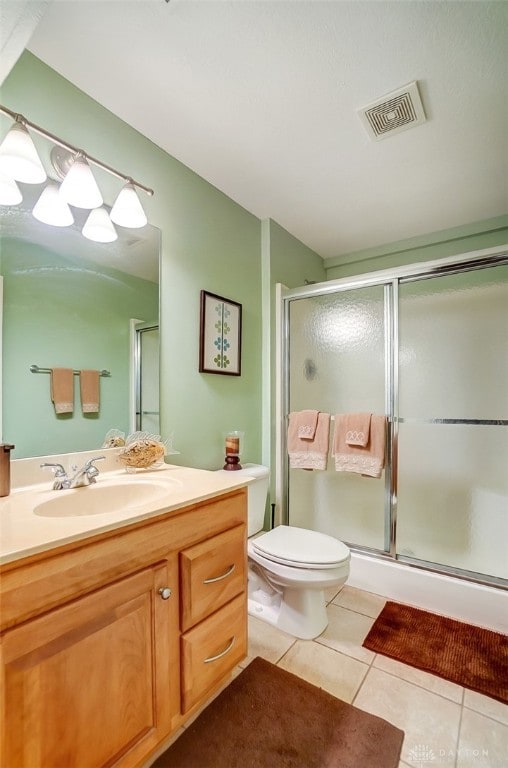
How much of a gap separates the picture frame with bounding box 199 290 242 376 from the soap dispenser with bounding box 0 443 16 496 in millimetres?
980

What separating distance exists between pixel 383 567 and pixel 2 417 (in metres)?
2.00

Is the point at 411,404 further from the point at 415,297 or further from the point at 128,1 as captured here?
the point at 128,1

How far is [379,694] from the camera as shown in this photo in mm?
1252

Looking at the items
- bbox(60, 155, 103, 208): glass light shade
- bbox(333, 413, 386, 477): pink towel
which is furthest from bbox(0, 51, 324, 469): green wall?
bbox(333, 413, 386, 477): pink towel

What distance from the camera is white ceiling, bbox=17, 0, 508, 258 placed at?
3.57 ft

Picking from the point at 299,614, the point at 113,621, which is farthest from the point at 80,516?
the point at 299,614

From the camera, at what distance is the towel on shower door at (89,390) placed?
1307mm

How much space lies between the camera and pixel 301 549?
5.08ft

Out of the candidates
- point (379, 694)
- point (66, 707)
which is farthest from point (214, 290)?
point (379, 694)

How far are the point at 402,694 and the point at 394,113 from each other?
234 cm

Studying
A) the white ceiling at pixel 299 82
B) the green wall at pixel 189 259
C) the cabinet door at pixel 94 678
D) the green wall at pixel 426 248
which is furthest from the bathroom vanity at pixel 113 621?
the green wall at pixel 426 248

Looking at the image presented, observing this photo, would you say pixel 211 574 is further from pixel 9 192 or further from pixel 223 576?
pixel 9 192

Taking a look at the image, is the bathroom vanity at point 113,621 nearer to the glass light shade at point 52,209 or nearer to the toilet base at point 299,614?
the toilet base at point 299,614

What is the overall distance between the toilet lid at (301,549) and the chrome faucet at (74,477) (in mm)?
852
